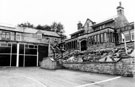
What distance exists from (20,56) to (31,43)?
130 inches

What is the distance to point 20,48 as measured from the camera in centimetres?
2595

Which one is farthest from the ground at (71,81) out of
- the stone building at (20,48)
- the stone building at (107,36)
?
the stone building at (20,48)

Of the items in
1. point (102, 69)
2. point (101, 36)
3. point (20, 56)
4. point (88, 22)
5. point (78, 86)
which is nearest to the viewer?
point (78, 86)

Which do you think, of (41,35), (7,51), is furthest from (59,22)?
(7,51)

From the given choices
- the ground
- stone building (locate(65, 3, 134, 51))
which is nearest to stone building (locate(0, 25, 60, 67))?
stone building (locate(65, 3, 134, 51))

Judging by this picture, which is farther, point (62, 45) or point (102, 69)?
point (62, 45)

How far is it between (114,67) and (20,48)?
61.1 ft

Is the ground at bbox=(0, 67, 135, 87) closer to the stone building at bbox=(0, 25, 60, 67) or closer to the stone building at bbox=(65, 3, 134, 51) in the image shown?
the stone building at bbox=(65, 3, 134, 51)

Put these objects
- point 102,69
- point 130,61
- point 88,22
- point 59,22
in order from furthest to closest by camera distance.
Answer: point 59,22 < point 88,22 < point 102,69 < point 130,61

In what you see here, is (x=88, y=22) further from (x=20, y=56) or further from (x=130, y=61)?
(x=130, y=61)

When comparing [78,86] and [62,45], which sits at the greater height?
[62,45]

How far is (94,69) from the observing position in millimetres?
Answer: 14797

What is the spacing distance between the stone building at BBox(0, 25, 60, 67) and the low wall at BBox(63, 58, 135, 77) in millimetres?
13458

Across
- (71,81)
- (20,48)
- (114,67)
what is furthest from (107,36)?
(20,48)
